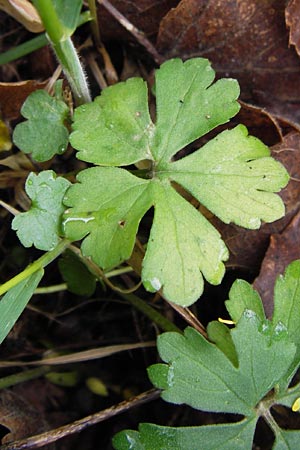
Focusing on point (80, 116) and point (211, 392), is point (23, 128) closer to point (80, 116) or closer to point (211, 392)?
point (80, 116)

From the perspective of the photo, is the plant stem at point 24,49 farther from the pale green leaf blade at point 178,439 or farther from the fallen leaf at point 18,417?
the pale green leaf blade at point 178,439

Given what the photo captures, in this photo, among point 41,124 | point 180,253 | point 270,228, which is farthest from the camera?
point 270,228

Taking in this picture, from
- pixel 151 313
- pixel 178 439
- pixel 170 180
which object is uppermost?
pixel 170 180

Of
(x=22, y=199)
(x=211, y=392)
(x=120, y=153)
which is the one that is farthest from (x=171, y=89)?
(x=211, y=392)

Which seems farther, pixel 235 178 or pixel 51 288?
pixel 51 288

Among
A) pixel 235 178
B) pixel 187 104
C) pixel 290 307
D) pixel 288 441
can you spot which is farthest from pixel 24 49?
pixel 288 441

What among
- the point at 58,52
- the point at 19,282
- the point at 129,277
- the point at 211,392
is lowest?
the point at 211,392

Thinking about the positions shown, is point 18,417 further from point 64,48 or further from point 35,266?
point 64,48
